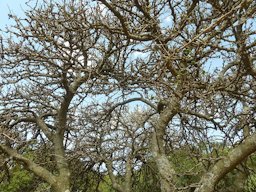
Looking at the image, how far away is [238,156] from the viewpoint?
17.5 ft

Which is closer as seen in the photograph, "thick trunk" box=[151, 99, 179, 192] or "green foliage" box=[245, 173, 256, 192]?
"thick trunk" box=[151, 99, 179, 192]

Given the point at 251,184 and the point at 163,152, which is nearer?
the point at 163,152

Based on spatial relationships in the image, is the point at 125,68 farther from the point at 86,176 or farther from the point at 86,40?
the point at 86,176

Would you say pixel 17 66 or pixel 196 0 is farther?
pixel 17 66

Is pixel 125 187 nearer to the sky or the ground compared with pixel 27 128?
nearer to the ground

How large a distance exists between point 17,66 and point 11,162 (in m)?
2.06

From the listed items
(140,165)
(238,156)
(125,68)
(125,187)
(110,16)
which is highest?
(110,16)

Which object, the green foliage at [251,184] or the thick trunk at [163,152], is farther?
the green foliage at [251,184]

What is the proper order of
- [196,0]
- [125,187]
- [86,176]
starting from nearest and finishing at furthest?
[196,0], [125,187], [86,176]

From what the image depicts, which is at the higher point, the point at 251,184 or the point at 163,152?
the point at 163,152

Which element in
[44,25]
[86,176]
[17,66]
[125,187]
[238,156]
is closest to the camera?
[238,156]

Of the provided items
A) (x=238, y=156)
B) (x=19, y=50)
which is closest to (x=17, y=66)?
(x=19, y=50)

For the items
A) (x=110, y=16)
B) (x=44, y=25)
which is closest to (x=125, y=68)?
(x=110, y=16)

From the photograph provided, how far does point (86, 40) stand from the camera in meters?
8.30
